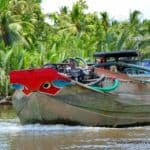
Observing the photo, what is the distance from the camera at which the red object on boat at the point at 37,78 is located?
17.6 meters

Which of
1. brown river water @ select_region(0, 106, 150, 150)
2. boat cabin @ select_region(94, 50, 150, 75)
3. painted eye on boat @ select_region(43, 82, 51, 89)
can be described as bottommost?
brown river water @ select_region(0, 106, 150, 150)

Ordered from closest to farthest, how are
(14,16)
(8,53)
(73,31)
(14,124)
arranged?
(14,124), (8,53), (14,16), (73,31)

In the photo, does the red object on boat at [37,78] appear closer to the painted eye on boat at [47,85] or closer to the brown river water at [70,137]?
the painted eye on boat at [47,85]

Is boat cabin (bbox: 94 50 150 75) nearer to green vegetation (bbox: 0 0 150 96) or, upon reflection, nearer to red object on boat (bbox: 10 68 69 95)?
red object on boat (bbox: 10 68 69 95)

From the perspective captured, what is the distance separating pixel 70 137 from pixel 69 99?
8.21 ft

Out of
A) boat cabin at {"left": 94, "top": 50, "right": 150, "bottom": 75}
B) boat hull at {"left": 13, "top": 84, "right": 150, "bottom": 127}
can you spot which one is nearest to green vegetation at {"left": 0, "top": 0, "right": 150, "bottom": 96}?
boat cabin at {"left": 94, "top": 50, "right": 150, "bottom": 75}

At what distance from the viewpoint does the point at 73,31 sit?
52.9 meters

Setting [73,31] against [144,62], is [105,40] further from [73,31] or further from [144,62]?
[144,62]

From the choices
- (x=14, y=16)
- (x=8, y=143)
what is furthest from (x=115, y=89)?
(x=14, y=16)

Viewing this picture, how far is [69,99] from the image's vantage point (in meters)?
18.0

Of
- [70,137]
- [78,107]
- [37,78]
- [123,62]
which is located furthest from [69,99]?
[123,62]

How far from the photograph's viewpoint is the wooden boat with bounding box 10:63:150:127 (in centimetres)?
1781

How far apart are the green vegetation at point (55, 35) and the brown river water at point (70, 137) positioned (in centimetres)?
1706

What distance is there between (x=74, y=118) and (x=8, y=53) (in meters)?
17.5
